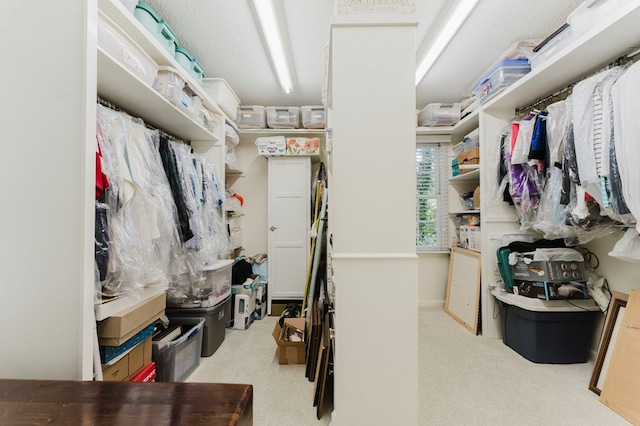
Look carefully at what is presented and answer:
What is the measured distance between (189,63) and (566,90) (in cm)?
319

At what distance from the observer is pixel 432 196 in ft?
10.9

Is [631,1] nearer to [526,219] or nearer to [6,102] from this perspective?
[526,219]

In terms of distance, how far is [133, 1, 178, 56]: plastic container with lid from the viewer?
4.92ft

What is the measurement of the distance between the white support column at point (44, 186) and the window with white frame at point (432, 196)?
3333 mm

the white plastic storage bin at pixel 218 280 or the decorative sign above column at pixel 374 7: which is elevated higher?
the decorative sign above column at pixel 374 7

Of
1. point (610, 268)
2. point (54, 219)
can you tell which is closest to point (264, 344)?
point (54, 219)

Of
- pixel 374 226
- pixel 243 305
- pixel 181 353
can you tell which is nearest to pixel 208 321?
pixel 181 353

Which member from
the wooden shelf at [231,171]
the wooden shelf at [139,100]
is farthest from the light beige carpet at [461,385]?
the wooden shelf at [139,100]

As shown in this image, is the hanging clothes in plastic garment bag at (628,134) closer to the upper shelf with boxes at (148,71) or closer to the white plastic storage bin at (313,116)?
the white plastic storage bin at (313,116)

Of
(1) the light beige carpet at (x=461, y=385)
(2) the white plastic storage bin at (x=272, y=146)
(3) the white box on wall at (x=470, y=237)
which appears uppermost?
(2) the white plastic storage bin at (x=272, y=146)

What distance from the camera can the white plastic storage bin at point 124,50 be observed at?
1205 mm

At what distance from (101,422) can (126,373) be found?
3.45 feet

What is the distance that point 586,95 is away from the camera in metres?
1.55

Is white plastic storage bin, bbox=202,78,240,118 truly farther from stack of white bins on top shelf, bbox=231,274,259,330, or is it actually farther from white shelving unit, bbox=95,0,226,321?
stack of white bins on top shelf, bbox=231,274,259,330
